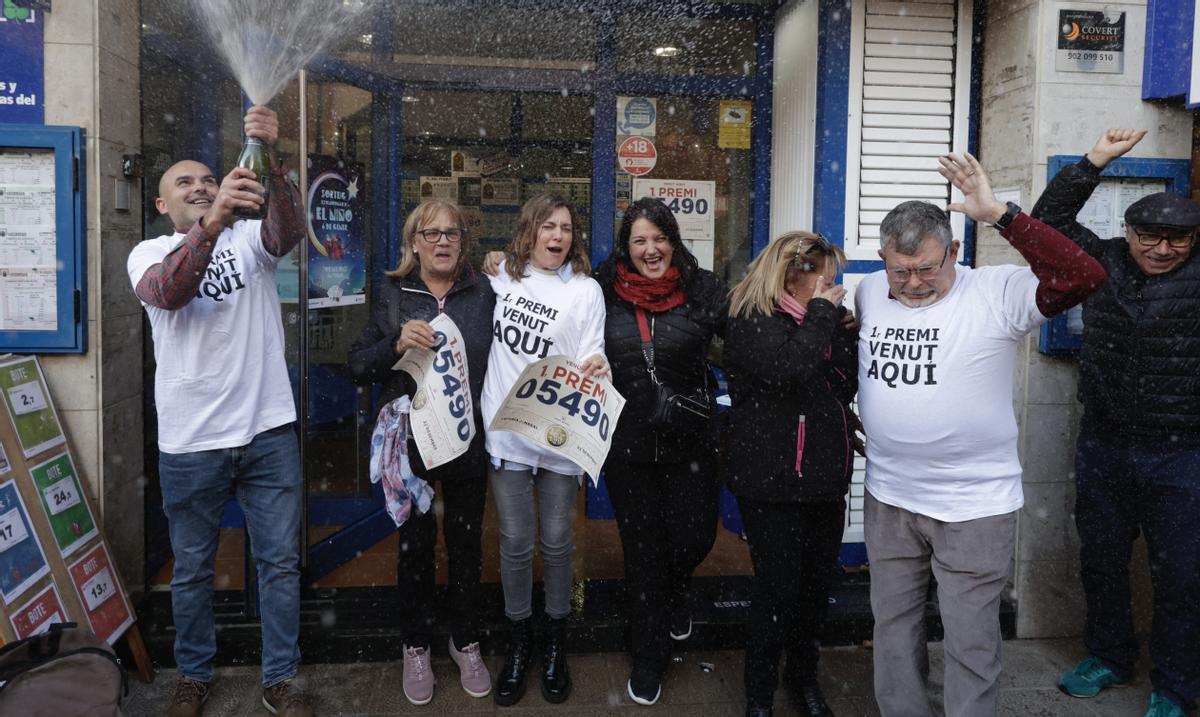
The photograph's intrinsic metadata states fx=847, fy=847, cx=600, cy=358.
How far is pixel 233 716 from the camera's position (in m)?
3.57

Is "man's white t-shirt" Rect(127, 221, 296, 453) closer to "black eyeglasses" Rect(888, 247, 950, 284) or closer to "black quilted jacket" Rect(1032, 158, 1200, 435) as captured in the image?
"black eyeglasses" Rect(888, 247, 950, 284)

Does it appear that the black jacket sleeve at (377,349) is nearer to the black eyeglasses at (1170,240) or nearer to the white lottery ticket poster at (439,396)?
the white lottery ticket poster at (439,396)

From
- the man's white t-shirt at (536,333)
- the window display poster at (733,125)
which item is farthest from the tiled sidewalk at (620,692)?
the window display poster at (733,125)

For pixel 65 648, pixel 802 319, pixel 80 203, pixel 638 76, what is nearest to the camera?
pixel 65 648

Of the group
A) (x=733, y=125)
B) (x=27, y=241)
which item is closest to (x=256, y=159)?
(x=27, y=241)

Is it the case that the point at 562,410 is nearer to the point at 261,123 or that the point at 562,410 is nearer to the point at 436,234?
the point at 436,234

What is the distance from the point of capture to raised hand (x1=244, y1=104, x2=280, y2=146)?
3.04 meters

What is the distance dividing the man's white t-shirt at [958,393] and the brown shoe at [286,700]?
2.54m

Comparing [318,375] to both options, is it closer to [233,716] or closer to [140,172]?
[140,172]

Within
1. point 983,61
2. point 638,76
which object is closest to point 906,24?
point 983,61

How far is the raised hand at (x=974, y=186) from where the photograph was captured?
268 centimetres

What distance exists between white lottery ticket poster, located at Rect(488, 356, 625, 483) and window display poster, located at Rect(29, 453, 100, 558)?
6.18 feet

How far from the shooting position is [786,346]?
3.05 m

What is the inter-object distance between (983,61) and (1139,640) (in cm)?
319
